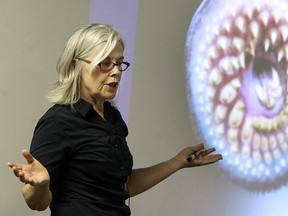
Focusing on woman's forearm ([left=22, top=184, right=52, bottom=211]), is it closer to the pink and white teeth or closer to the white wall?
the pink and white teeth

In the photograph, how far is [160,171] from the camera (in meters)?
1.38

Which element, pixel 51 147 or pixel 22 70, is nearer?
pixel 51 147

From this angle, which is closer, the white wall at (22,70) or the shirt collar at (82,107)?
the shirt collar at (82,107)

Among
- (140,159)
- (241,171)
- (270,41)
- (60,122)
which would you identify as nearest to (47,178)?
(60,122)

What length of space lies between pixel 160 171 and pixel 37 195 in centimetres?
54

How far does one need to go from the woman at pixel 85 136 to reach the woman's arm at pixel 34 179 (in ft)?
0.08

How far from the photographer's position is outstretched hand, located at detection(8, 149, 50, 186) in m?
0.83

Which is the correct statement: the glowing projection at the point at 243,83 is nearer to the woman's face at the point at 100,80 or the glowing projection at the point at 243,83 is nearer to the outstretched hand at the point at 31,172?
the woman's face at the point at 100,80

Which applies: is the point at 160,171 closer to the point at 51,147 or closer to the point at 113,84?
the point at 113,84

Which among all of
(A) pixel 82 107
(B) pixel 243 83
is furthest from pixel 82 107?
(B) pixel 243 83

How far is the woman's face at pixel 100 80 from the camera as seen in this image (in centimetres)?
108

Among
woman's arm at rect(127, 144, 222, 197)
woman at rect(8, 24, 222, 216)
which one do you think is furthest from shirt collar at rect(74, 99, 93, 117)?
woman's arm at rect(127, 144, 222, 197)

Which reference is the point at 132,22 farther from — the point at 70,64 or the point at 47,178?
the point at 47,178

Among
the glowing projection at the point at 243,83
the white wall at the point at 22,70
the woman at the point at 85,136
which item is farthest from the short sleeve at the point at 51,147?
the glowing projection at the point at 243,83
